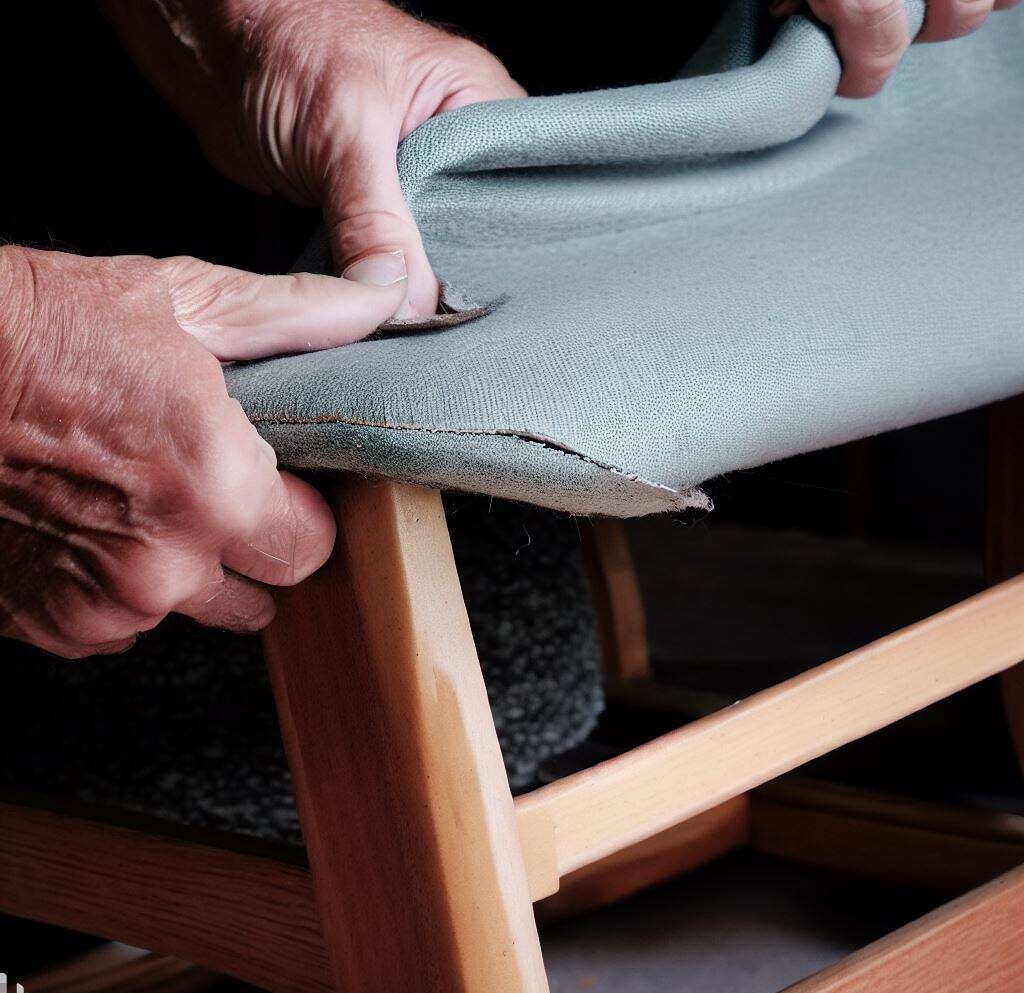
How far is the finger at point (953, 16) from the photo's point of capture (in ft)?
1.83

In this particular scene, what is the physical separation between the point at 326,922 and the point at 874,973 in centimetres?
21

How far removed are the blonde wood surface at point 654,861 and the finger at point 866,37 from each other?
48cm

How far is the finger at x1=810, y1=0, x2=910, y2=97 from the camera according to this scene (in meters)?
0.53

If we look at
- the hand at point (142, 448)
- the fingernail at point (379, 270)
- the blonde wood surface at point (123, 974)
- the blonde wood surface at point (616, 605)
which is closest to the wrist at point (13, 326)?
the hand at point (142, 448)

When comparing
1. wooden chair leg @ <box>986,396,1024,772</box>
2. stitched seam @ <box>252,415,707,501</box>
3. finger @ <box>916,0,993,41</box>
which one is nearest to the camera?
stitched seam @ <box>252,415,707,501</box>

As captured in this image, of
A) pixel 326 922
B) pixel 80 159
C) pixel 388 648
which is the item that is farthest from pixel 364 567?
pixel 80 159

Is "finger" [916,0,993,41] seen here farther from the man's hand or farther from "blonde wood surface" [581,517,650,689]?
"blonde wood surface" [581,517,650,689]

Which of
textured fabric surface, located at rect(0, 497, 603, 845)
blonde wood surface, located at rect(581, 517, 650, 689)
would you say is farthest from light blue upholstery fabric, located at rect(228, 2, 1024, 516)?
blonde wood surface, located at rect(581, 517, 650, 689)

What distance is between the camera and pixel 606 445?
1.13 ft

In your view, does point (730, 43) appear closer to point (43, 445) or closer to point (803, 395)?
point (803, 395)

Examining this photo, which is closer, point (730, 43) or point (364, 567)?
point (364, 567)

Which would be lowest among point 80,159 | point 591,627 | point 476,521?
point 591,627

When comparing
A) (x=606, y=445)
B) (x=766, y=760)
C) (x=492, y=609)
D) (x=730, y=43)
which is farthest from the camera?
(x=492, y=609)

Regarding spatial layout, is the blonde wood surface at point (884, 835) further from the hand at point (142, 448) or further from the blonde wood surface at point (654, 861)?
the hand at point (142, 448)
